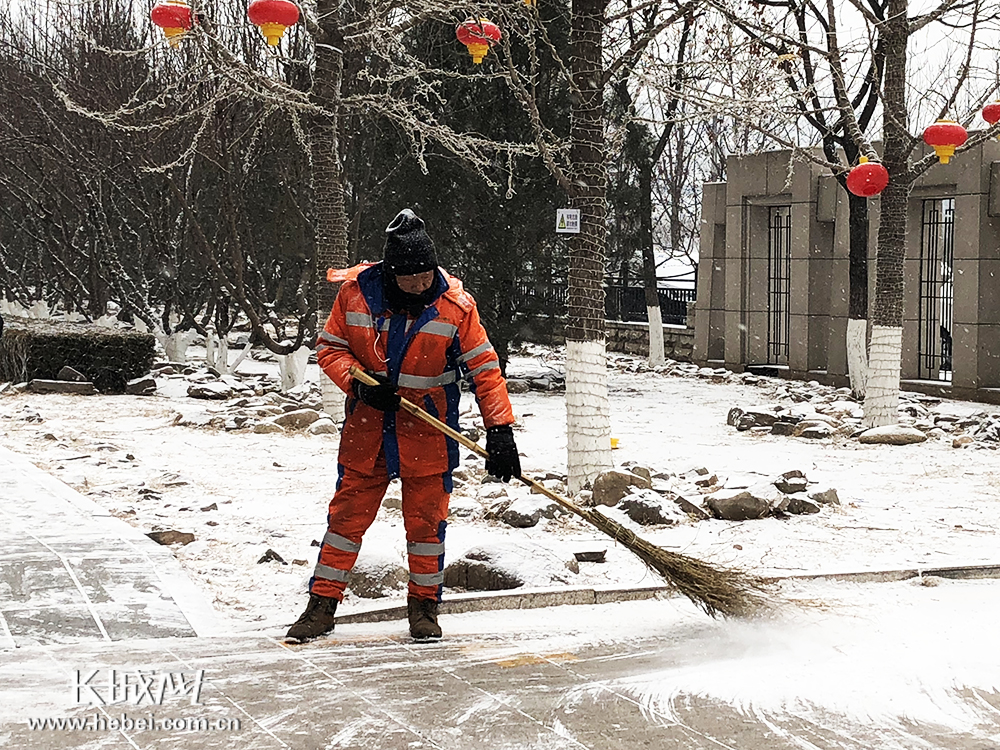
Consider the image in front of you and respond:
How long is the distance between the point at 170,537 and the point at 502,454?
2.82m

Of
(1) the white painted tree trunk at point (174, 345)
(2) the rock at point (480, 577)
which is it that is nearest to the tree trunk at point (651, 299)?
(1) the white painted tree trunk at point (174, 345)

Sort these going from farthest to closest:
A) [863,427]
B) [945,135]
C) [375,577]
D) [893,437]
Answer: [863,427] < [893,437] < [945,135] < [375,577]

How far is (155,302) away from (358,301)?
1588cm

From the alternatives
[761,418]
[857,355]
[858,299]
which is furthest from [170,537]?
[858,299]

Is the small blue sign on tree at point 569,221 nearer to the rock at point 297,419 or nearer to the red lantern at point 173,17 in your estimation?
the red lantern at point 173,17

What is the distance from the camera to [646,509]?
299 inches

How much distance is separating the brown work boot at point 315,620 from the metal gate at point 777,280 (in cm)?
1727

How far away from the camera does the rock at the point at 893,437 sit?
39.2 feet

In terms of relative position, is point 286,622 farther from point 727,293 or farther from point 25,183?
point 25,183

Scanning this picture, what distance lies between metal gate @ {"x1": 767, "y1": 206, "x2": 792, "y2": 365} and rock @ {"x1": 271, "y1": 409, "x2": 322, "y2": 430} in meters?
11.1

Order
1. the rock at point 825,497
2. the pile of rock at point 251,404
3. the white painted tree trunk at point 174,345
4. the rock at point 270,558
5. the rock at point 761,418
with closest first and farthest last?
the rock at point 270,558
the rock at point 825,497
the pile of rock at point 251,404
the rock at point 761,418
the white painted tree trunk at point 174,345

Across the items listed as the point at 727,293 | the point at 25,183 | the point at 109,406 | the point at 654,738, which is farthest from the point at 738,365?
the point at 654,738

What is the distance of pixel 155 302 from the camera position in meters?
19.8

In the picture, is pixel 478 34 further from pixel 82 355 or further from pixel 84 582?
pixel 82 355
